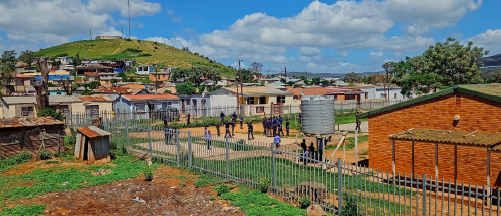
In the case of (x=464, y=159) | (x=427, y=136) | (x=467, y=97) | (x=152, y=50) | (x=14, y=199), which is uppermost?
(x=152, y=50)

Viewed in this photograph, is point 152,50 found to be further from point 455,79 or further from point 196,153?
point 196,153

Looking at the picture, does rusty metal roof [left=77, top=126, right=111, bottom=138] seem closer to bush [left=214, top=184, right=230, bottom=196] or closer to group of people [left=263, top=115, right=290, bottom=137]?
bush [left=214, top=184, right=230, bottom=196]

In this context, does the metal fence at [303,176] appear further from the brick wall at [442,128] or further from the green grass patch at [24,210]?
the green grass patch at [24,210]

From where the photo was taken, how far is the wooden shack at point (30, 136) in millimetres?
17062

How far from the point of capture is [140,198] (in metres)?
11.5

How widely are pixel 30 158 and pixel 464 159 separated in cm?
1818

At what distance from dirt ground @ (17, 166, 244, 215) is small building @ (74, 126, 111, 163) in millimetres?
3876

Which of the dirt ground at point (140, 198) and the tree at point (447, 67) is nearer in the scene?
the dirt ground at point (140, 198)

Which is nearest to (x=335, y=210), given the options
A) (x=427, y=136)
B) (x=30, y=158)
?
(x=427, y=136)

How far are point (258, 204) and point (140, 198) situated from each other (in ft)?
12.3

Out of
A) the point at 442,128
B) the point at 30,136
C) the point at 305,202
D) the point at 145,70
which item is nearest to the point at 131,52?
the point at 145,70

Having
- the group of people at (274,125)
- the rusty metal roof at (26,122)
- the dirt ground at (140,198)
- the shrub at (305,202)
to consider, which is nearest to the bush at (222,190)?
the dirt ground at (140,198)

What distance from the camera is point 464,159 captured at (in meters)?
13.0

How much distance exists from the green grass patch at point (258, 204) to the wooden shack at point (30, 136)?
37.1 ft
